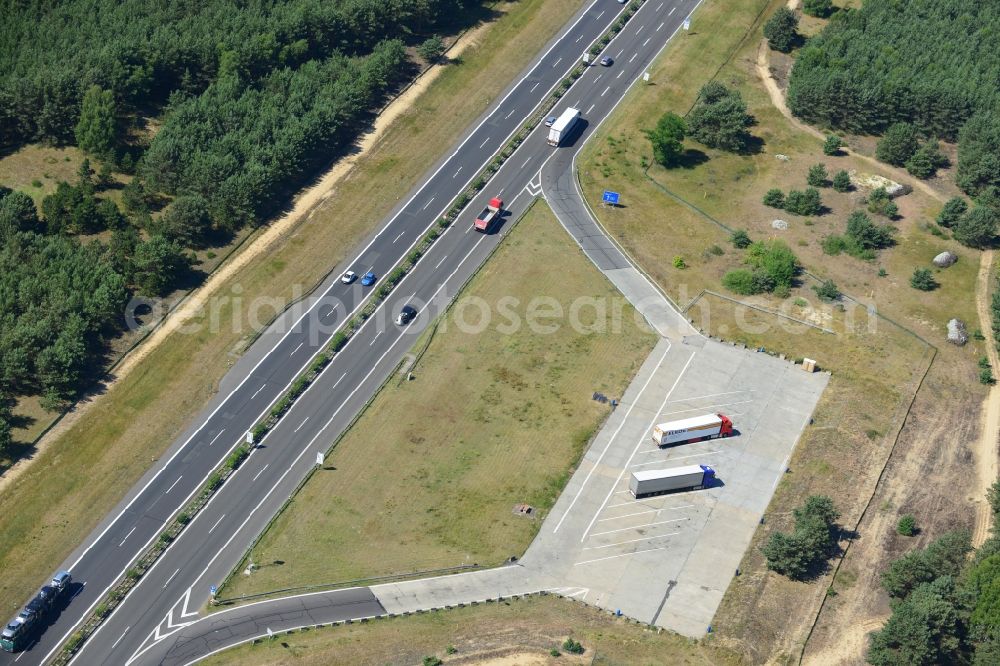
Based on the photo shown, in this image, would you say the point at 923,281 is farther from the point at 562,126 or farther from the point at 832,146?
the point at 562,126

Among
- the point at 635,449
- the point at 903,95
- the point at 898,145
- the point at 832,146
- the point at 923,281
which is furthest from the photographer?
the point at 903,95

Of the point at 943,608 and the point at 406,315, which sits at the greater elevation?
the point at 406,315

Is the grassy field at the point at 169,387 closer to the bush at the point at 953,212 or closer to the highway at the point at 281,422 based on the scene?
the highway at the point at 281,422

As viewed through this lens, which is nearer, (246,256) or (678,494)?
(678,494)

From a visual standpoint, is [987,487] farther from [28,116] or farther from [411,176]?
[28,116]

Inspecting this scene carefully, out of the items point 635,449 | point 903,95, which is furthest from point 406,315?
point 903,95

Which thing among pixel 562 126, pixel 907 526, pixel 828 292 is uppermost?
pixel 562 126

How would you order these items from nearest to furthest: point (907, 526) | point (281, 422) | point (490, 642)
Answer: point (490, 642), point (907, 526), point (281, 422)
